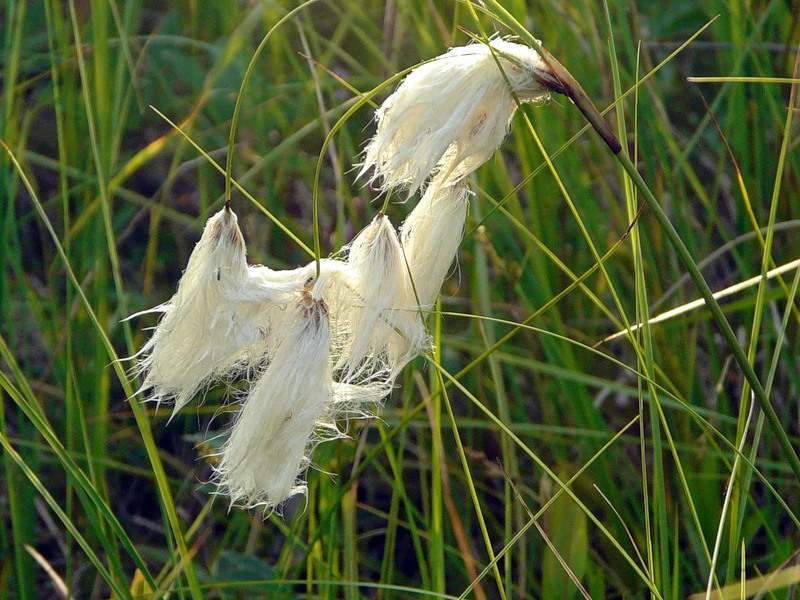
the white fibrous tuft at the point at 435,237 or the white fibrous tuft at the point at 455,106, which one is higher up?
the white fibrous tuft at the point at 455,106

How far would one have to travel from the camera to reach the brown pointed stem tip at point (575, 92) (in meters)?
0.59

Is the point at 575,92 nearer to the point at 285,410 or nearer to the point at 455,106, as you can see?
the point at 455,106

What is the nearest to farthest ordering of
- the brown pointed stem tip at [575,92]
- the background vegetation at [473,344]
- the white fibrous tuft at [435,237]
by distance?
the brown pointed stem tip at [575,92] < the white fibrous tuft at [435,237] < the background vegetation at [473,344]

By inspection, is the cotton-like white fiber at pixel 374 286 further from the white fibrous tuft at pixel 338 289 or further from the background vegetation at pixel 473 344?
the background vegetation at pixel 473 344

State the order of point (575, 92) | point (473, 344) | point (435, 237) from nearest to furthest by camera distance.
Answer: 1. point (575, 92)
2. point (435, 237)
3. point (473, 344)

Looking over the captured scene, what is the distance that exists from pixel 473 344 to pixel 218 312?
0.72m

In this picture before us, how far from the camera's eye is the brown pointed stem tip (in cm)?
59

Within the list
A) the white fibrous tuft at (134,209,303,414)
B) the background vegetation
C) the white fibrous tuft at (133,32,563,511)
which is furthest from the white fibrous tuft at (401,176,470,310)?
the background vegetation

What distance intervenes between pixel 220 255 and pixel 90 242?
0.95m

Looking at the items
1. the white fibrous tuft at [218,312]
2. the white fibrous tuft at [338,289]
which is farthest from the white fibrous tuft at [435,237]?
the white fibrous tuft at [218,312]

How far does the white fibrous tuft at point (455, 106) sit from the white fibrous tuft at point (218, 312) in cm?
12

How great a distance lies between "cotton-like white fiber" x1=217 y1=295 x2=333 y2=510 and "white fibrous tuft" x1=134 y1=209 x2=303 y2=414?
25mm

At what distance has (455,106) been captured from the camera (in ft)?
2.10

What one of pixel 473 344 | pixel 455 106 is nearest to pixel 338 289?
pixel 455 106
